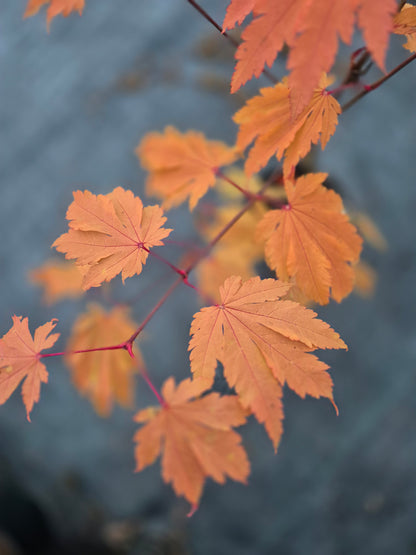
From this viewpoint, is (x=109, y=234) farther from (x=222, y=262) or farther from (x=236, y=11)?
(x=222, y=262)

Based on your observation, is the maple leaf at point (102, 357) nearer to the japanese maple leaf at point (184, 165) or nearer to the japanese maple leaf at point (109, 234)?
the japanese maple leaf at point (184, 165)

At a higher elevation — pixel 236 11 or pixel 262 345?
pixel 236 11

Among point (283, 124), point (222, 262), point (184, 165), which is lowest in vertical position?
point (222, 262)

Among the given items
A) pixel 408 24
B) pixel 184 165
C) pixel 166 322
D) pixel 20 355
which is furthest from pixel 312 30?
pixel 166 322

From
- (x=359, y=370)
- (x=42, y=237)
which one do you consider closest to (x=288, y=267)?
(x=359, y=370)

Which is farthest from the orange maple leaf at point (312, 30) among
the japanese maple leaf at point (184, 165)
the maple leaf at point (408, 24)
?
the japanese maple leaf at point (184, 165)
